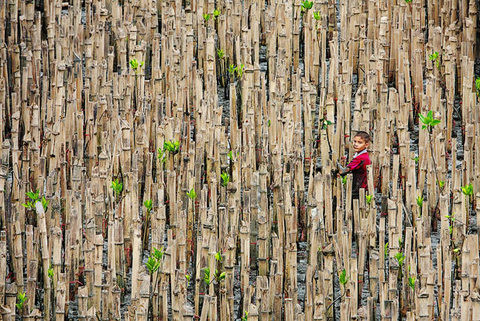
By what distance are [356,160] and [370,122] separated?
59cm

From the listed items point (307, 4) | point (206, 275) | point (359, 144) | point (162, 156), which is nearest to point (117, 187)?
point (162, 156)

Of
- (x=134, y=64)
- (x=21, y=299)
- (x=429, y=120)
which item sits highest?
(x=134, y=64)

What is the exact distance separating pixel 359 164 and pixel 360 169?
3 centimetres

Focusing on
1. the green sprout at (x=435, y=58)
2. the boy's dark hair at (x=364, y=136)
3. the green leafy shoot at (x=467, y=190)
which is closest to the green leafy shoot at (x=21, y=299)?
the boy's dark hair at (x=364, y=136)

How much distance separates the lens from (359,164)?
5.47m

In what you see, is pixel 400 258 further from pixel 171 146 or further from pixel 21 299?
pixel 21 299

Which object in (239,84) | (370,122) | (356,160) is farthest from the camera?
(239,84)

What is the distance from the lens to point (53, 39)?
261 inches

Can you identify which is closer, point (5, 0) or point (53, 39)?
point (53, 39)

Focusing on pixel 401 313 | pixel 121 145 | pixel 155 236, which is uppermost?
pixel 121 145

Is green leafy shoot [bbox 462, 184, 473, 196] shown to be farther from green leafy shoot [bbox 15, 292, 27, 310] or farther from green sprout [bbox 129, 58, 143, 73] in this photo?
green leafy shoot [bbox 15, 292, 27, 310]

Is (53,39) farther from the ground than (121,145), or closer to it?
farther from the ground

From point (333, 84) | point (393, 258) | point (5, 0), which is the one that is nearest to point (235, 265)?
point (393, 258)

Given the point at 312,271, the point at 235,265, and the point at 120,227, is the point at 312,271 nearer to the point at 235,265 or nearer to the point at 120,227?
the point at 235,265
